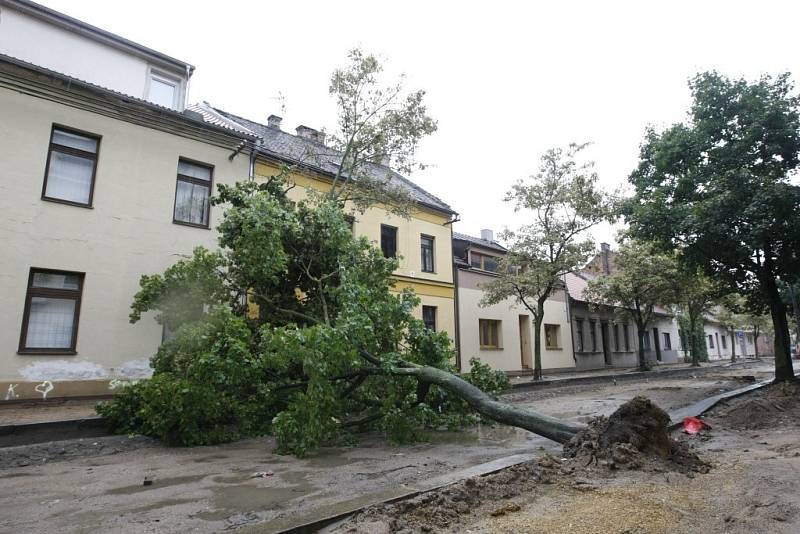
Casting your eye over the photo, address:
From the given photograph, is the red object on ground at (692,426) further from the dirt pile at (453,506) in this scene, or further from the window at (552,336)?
the window at (552,336)

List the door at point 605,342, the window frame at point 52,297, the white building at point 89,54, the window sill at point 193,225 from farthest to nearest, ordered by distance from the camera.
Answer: the door at point 605,342, the window sill at point 193,225, the white building at point 89,54, the window frame at point 52,297

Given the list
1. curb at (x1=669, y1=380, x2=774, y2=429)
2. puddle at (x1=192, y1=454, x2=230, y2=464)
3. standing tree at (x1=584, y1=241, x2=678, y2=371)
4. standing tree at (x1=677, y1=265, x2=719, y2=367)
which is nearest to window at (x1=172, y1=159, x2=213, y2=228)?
puddle at (x1=192, y1=454, x2=230, y2=464)

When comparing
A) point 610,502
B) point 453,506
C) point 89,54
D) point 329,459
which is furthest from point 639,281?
point 89,54

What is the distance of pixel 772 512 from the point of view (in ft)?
11.5

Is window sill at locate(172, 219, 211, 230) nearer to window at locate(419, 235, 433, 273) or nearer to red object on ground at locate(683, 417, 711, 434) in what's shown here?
window at locate(419, 235, 433, 273)

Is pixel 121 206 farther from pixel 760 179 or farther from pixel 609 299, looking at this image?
pixel 609 299

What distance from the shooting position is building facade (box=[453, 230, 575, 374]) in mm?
19844

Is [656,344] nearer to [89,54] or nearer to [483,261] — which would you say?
[483,261]

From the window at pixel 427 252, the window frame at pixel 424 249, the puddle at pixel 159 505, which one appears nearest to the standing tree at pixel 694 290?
the window frame at pixel 424 249

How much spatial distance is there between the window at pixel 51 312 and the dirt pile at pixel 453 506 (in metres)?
9.07

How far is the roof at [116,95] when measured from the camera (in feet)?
32.1

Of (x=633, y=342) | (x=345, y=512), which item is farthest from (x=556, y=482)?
(x=633, y=342)

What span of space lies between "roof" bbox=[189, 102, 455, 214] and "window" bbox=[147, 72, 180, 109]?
1179 mm

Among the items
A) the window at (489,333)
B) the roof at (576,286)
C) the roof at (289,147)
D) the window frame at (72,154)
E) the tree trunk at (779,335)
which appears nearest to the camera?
the window frame at (72,154)
